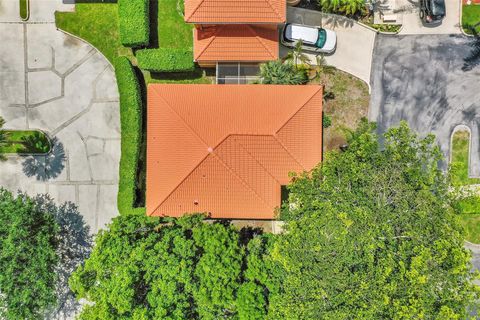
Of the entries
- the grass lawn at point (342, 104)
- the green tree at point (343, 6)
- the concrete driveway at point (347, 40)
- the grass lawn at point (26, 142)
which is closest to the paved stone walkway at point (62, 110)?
the grass lawn at point (26, 142)

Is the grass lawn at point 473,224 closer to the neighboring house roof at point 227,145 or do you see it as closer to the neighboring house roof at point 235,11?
the neighboring house roof at point 227,145

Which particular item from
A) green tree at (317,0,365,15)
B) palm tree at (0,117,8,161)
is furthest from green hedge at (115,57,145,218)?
green tree at (317,0,365,15)

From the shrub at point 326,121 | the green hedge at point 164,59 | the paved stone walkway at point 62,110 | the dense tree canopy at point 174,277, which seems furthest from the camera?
the paved stone walkway at point 62,110

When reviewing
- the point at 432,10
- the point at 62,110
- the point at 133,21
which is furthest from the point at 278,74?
the point at 62,110

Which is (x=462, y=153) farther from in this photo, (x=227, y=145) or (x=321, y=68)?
(x=227, y=145)

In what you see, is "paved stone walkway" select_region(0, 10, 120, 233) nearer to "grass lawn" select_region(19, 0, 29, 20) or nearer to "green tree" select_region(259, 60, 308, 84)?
"grass lawn" select_region(19, 0, 29, 20)

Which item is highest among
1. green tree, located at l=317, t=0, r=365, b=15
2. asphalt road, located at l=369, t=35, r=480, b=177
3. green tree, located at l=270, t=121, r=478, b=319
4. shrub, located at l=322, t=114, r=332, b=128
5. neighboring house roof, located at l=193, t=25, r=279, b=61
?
green tree, located at l=317, t=0, r=365, b=15
